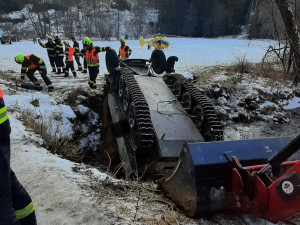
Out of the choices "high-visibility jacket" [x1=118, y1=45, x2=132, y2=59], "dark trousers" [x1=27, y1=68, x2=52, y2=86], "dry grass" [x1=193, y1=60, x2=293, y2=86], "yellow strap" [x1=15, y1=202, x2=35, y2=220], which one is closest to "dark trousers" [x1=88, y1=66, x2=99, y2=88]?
"dark trousers" [x1=27, y1=68, x2=52, y2=86]

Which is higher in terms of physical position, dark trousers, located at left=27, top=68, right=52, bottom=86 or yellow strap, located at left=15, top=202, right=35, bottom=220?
yellow strap, located at left=15, top=202, right=35, bottom=220

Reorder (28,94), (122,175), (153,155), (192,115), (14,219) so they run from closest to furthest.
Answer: (14,219), (153,155), (122,175), (192,115), (28,94)

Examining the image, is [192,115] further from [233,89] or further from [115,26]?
[115,26]

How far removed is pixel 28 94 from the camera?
26.1ft

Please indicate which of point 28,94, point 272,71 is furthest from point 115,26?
point 28,94

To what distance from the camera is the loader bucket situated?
9.29 feet

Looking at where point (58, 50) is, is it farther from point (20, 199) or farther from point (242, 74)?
point (20, 199)

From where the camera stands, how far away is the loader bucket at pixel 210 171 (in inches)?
111

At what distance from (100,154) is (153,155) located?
2443mm

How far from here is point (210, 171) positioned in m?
2.83

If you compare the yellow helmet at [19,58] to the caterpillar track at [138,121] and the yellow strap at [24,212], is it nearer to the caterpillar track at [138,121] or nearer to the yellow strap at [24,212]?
the caterpillar track at [138,121]

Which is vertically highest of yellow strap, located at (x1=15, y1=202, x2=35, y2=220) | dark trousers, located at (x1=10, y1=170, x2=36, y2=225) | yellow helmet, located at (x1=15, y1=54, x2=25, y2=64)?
yellow helmet, located at (x1=15, y1=54, x2=25, y2=64)

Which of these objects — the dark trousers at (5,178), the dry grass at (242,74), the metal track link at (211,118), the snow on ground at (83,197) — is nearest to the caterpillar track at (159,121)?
the metal track link at (211,118)

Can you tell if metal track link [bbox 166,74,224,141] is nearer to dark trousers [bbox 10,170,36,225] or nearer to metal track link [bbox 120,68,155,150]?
metal track link [bbox 120,68,155,150]
